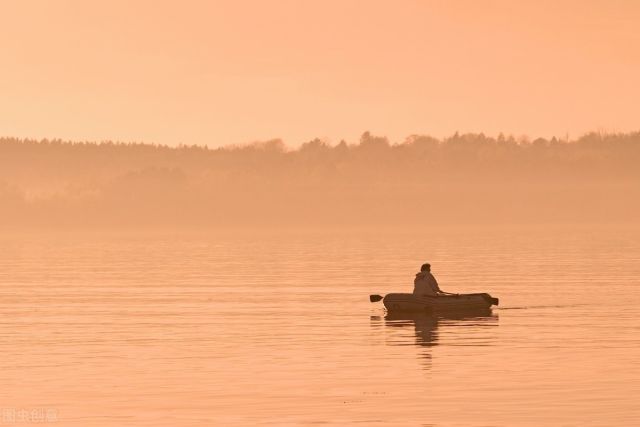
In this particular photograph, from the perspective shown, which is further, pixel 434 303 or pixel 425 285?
pixel 425 285

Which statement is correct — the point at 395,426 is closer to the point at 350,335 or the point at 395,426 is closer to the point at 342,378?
the point at 342,378

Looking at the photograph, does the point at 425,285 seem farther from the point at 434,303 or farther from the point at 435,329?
the point at 435,329

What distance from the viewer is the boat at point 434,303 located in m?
59.7

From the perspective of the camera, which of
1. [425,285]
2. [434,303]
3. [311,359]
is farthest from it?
[425,285]

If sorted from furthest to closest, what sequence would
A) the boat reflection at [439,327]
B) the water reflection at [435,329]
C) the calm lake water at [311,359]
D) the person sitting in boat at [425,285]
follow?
the person sitting in boat at [425,285] < the boat reflection at [439,327] < the water reflection at [435,329] < the calm lake water at [311,359]

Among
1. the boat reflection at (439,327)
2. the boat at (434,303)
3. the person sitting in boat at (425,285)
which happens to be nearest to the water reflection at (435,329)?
the boat reflection at (439,327)

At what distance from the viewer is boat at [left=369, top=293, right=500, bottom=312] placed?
196 feet

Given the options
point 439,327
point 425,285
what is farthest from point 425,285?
point 439,327

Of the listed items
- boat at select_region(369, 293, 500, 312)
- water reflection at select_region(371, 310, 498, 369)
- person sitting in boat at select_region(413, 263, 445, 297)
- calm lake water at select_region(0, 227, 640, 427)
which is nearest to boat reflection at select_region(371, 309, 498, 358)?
water reflection at select_region(371, 310, 498, 369)

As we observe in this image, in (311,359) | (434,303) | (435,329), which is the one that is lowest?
(311,359)

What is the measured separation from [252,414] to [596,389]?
9.02m

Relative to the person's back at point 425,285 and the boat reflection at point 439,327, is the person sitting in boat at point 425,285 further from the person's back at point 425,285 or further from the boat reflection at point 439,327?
the boat reflection at point 439,327

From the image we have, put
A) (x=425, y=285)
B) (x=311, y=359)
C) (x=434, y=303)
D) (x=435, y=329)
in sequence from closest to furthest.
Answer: (x=311, y=359)
(x=435, y=329)
(x=434, y=303)
(x=425, y=285)

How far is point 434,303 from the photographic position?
59.6 meters
